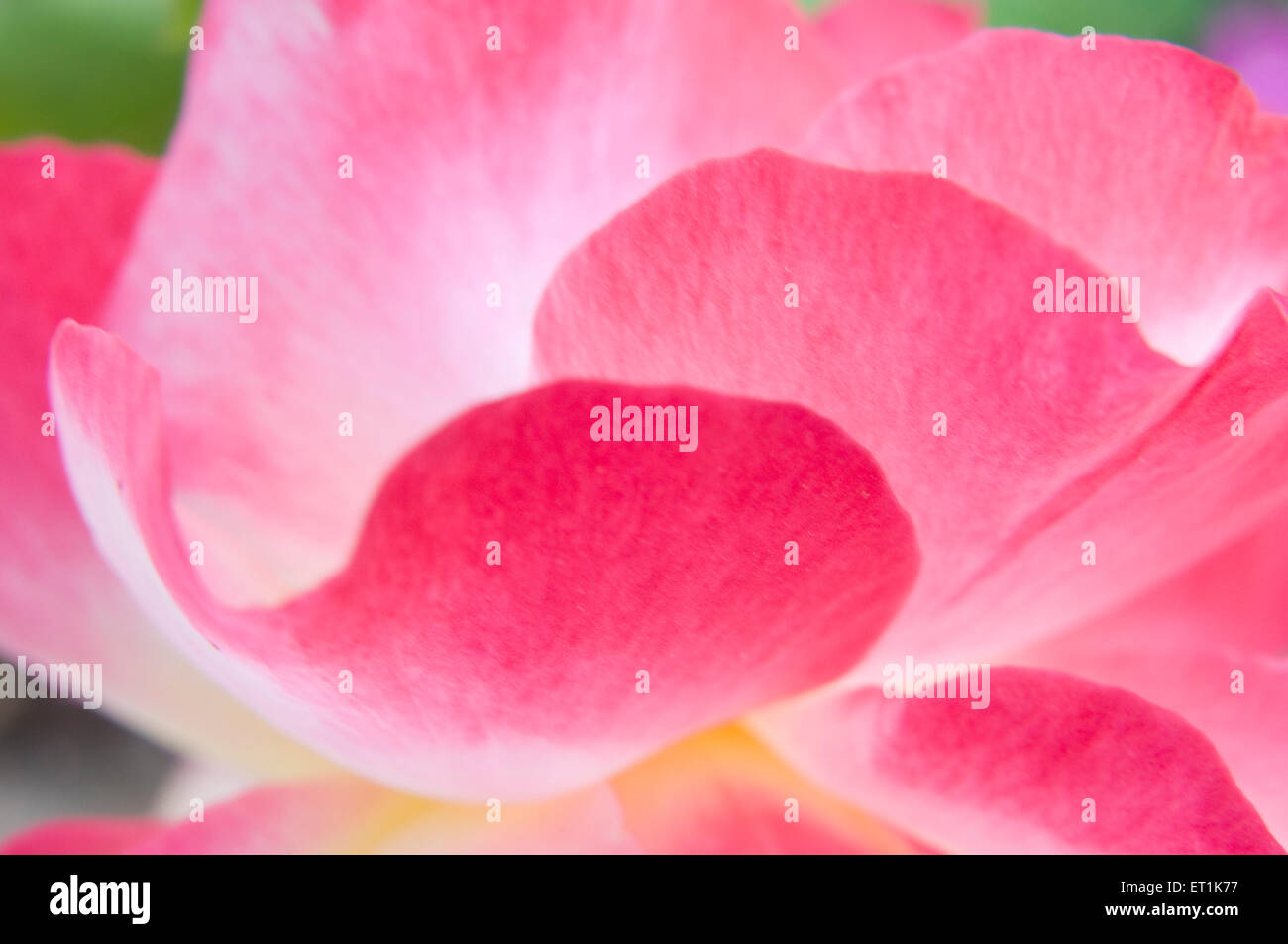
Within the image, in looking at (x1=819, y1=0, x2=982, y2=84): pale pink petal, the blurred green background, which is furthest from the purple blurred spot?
the blurred green background

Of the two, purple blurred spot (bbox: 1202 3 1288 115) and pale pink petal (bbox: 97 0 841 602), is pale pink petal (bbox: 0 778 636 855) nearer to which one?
pale pink petal (bbox: 97 0 841 602)

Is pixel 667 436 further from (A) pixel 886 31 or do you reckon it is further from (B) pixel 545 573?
(A) pixel 886 31

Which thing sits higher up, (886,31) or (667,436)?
(886,31)

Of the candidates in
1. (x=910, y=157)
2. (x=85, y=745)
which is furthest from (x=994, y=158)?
(x=85, y=745)

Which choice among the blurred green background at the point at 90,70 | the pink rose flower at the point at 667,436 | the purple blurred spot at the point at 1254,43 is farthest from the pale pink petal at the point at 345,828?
the purple blurred spot at the point at 1254,43

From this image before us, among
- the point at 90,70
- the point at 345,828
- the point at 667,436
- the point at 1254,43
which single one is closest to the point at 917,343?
the point at 667,436

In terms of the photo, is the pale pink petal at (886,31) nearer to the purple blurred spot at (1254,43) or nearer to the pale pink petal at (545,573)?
the pale pink petal at (545,573)

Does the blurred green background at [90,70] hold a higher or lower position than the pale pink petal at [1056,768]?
A: higher
